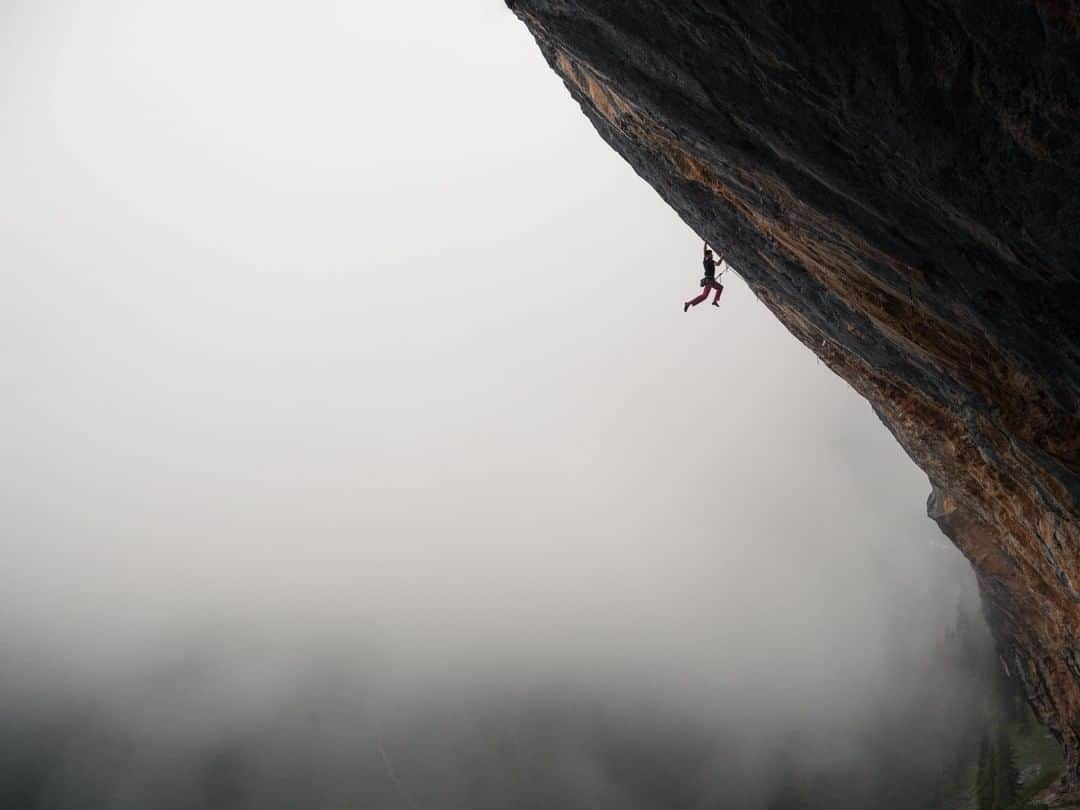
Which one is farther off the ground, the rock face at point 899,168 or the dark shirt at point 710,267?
the dark shirt at point 710,267

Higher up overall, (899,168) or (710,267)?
(710,267)

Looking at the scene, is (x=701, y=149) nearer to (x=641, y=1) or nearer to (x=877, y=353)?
(x=641, y=1)

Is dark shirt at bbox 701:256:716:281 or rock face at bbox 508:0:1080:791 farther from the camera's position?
dark shirt at bbox 701:256:716:281

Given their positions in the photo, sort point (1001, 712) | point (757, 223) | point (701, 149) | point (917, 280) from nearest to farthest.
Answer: point (917, 280), point (701, 149), point (757, 223), point (1001, 712)

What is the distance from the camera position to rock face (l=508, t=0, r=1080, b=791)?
670 cm

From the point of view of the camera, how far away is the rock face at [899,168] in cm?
670

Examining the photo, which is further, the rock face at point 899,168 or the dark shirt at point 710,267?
the dark shirt at point 710,267

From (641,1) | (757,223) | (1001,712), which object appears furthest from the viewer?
→ (1001,712)

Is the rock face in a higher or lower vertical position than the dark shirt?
lower

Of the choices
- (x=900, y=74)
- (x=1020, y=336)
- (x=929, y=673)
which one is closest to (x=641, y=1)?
(x=900, y=74)

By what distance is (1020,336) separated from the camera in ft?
32.3

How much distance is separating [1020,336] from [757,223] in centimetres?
542

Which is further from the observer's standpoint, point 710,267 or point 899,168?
point 710,267

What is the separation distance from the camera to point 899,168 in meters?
8.19
